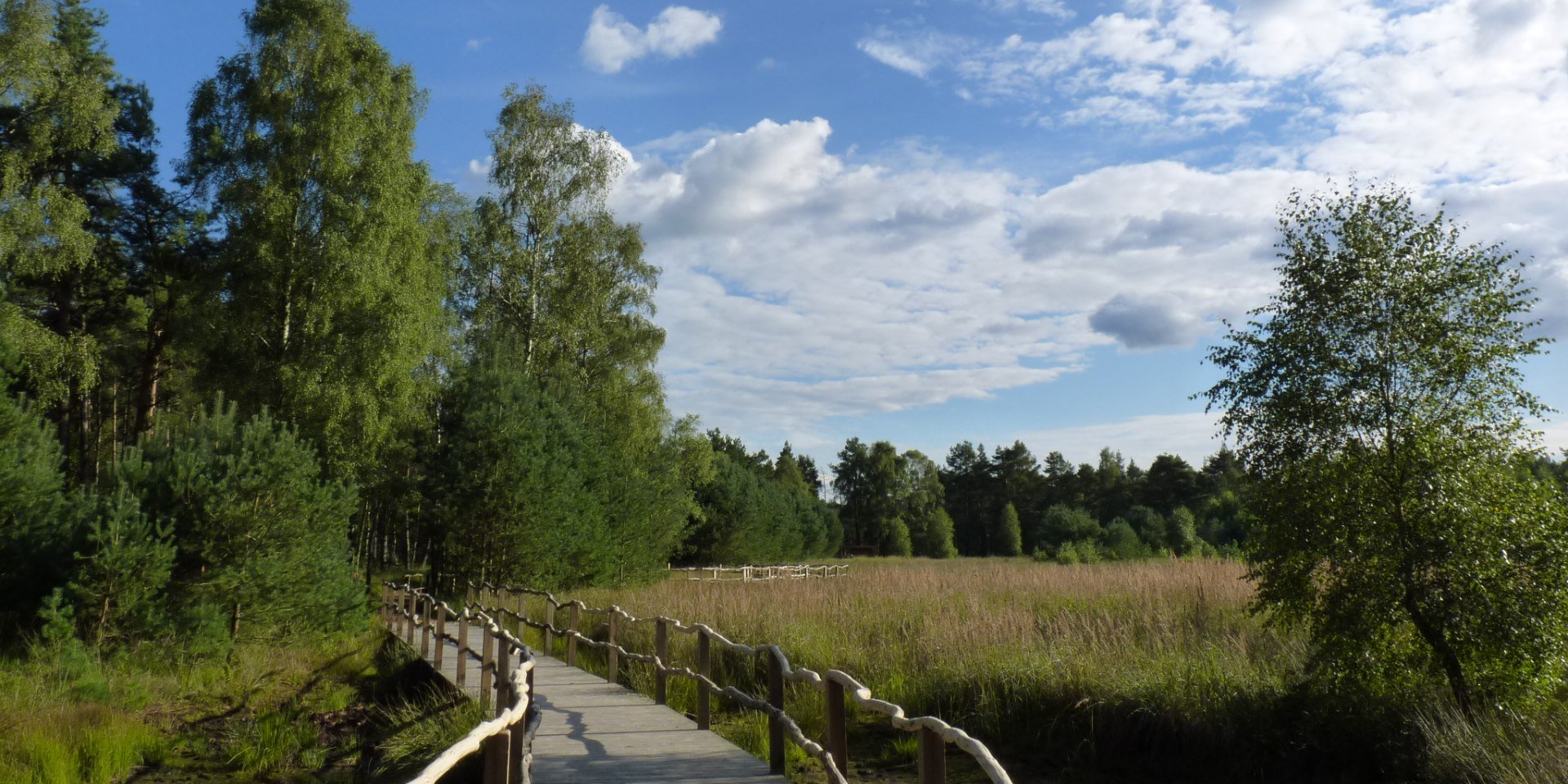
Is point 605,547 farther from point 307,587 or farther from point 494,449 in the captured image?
point 307,587

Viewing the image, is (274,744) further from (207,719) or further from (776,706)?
(776,706)

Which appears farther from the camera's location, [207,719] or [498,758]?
[207,719]

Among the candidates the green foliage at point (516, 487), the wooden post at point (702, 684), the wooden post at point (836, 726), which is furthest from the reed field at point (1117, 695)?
the green foliage at point (516, 487)

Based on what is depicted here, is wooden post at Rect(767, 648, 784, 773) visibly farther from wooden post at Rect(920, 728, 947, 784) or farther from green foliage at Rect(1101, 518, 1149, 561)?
green foliage at Rect(1101, 518, 1149, 561)

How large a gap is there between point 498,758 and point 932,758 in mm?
2005

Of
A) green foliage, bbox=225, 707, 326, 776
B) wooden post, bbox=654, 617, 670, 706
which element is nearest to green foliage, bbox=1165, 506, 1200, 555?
wooden post, bbox=654, 617, 670, 706

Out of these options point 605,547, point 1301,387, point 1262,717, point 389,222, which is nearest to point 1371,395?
point 1301,387

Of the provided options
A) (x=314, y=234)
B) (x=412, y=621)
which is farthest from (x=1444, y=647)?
(x=314, y=234)

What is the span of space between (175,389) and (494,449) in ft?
50.7

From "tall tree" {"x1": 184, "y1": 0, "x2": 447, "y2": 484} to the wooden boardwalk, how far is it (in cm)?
1139

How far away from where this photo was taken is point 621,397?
29.9m

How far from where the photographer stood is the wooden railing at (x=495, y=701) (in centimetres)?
407

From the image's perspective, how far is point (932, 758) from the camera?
487cm

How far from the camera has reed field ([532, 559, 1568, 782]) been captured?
8.55 m
